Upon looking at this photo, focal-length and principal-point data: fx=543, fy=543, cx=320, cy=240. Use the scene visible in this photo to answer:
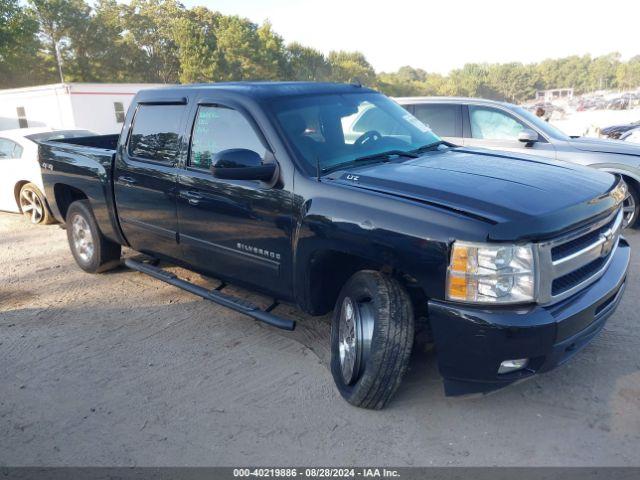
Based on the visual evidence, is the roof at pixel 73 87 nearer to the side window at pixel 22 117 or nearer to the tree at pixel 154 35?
the side window at pixel 22 117

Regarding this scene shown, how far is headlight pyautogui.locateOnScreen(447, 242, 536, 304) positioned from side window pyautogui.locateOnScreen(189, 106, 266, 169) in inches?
64.7

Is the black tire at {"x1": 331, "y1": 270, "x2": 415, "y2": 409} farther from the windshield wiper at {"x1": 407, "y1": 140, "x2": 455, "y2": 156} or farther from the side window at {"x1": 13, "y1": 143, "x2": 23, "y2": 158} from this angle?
the side window at {"x1": 13, "y1": 143, "x2": 23, "y2": 158}

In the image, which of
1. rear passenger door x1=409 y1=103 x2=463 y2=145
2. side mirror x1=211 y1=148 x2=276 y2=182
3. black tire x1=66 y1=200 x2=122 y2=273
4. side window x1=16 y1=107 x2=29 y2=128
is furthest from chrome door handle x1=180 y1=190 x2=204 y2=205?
side window x1=16 y1=107 x2=29 y2=128

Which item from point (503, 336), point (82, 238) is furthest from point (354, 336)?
point (82, 238)

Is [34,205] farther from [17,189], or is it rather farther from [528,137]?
[528,137]

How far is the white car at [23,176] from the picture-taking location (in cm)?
849

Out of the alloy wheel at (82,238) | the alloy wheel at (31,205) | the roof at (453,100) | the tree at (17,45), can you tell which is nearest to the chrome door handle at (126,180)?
the alloy wheel at (82,238)

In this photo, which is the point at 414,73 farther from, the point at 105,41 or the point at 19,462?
the point at 19,462

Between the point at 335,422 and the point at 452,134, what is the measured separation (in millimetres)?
5771

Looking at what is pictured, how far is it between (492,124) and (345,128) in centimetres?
451

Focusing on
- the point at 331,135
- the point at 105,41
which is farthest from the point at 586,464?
the point at 105,41

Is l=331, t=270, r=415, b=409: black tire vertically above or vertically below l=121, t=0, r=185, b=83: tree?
below

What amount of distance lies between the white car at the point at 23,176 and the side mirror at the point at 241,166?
608cm

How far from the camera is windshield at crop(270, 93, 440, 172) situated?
3672 millimetres
